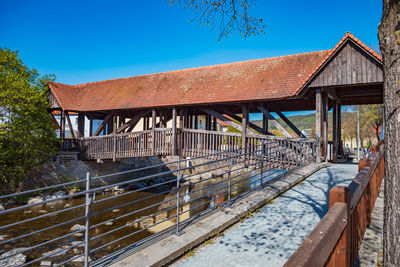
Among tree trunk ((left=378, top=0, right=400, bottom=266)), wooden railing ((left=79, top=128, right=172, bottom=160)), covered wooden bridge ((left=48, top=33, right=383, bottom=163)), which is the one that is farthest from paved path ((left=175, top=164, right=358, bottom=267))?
wooden railing ((left=79, top=128, right=172, bottom=160))

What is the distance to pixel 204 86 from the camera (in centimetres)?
1354

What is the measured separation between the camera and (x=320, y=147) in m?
10.0

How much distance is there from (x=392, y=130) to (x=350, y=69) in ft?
29.1

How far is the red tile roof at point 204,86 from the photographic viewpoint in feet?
36.5

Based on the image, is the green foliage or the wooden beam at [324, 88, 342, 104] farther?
the green foliage

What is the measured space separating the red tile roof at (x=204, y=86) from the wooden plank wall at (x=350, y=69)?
0.29m

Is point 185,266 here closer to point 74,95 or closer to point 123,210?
point 123,210

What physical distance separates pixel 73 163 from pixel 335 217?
614 inches

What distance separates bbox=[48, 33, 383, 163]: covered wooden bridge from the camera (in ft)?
31.1

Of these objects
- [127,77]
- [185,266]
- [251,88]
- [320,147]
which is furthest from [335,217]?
[127,77]

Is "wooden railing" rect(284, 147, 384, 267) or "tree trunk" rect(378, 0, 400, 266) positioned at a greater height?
"tree trunk" rect(378, 0, 400, 266)

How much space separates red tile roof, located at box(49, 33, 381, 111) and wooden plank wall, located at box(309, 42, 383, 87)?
0.94 feet

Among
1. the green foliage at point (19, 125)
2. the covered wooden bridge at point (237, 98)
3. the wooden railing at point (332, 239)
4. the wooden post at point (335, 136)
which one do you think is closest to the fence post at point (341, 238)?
the wooden railing at point (332, 239)

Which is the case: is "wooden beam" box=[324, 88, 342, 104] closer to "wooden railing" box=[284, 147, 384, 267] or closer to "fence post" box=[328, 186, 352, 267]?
"wooden railing" box=[284, 147, 384, 267]
